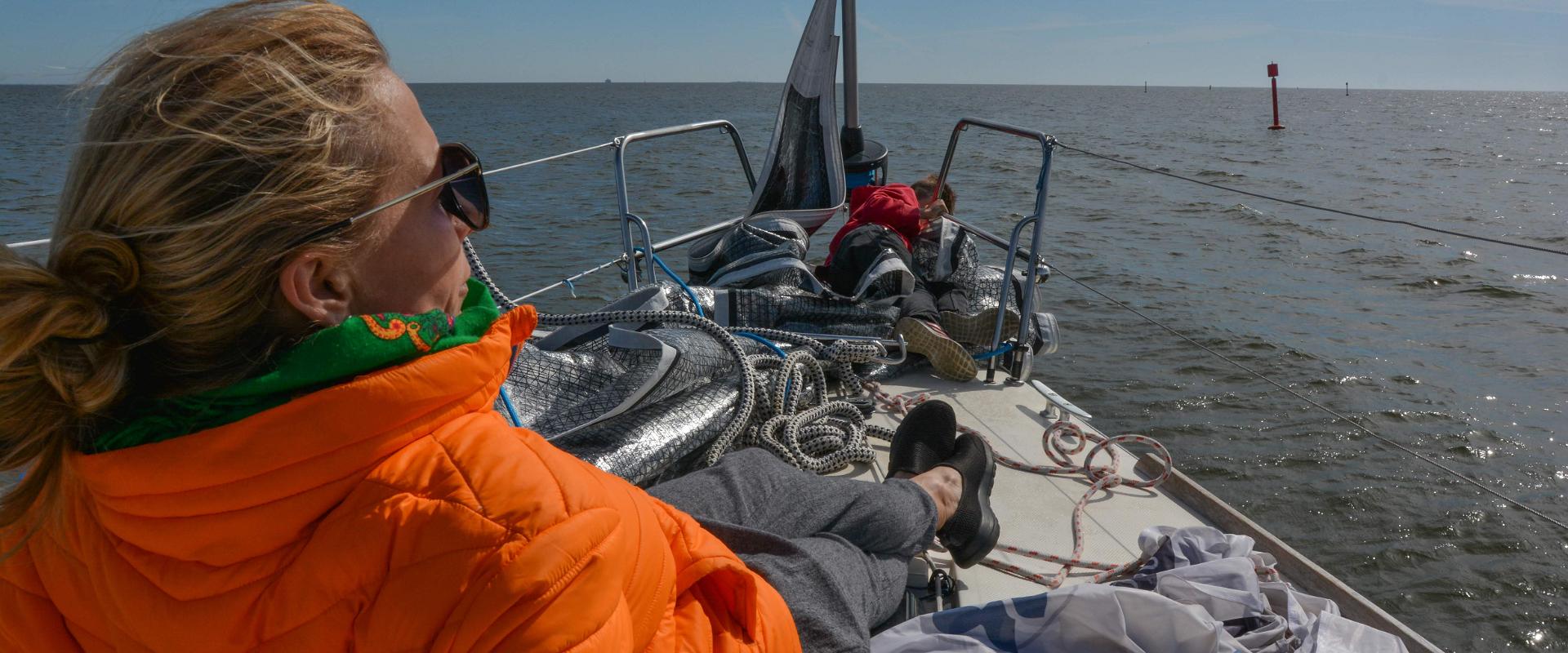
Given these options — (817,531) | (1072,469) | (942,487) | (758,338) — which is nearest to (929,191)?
(758,338)

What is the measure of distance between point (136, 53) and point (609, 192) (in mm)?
13201

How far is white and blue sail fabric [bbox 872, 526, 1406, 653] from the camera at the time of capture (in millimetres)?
1566

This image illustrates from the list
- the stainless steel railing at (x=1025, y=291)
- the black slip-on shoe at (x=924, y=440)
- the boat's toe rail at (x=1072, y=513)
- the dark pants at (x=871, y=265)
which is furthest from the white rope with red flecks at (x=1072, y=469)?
the dark pants at (x=871, y=265)

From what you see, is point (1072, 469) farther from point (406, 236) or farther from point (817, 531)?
point (406, 236)

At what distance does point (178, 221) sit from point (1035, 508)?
2030 mm

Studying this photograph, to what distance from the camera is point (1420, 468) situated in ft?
16.3

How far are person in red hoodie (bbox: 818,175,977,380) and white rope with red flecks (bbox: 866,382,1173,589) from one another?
0.71 ft

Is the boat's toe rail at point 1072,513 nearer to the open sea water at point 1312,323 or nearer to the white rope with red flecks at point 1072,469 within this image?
the white rope with red flecks at point 1072,469

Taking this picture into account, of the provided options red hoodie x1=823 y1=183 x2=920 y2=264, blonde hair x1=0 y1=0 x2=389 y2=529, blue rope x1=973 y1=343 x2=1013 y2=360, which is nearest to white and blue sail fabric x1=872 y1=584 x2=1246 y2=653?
blonde hair x1=0 y1=0 x2=389 y2=529

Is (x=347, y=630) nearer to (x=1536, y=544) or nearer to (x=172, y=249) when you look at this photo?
(x=172, y=249)

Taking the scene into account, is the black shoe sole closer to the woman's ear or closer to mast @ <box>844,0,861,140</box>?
the woman's ear

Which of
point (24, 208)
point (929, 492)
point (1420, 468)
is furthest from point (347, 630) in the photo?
point (24, 208)

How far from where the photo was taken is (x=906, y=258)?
397cm

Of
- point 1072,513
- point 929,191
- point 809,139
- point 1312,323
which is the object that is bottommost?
point 1312,323
